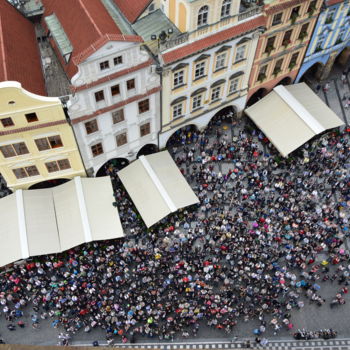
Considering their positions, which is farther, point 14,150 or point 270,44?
point 270,44

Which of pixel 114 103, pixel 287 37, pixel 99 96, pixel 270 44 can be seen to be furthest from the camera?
pixel 287 37

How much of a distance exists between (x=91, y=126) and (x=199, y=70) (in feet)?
36.8

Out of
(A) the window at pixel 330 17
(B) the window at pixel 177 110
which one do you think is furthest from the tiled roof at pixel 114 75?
(A) the window at pixel 330 17

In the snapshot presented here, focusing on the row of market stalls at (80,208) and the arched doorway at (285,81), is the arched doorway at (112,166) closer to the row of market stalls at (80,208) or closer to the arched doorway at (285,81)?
the row of market stalls at (80,208)

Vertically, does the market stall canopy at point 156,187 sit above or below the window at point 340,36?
below

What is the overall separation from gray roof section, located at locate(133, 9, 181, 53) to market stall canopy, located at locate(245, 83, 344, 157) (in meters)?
14.2

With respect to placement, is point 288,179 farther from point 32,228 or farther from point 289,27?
point 32,228

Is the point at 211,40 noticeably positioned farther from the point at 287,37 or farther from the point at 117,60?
the point at 287,37

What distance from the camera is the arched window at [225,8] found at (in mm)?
34156

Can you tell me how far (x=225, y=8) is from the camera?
34656mm

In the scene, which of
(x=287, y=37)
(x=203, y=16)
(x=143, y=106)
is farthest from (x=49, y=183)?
(x=287, y=37)

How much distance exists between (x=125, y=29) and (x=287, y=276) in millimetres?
26765

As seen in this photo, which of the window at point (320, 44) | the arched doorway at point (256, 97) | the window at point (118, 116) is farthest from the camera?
the arched doorway at point (256, 97)

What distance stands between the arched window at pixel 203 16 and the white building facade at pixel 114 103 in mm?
5394
